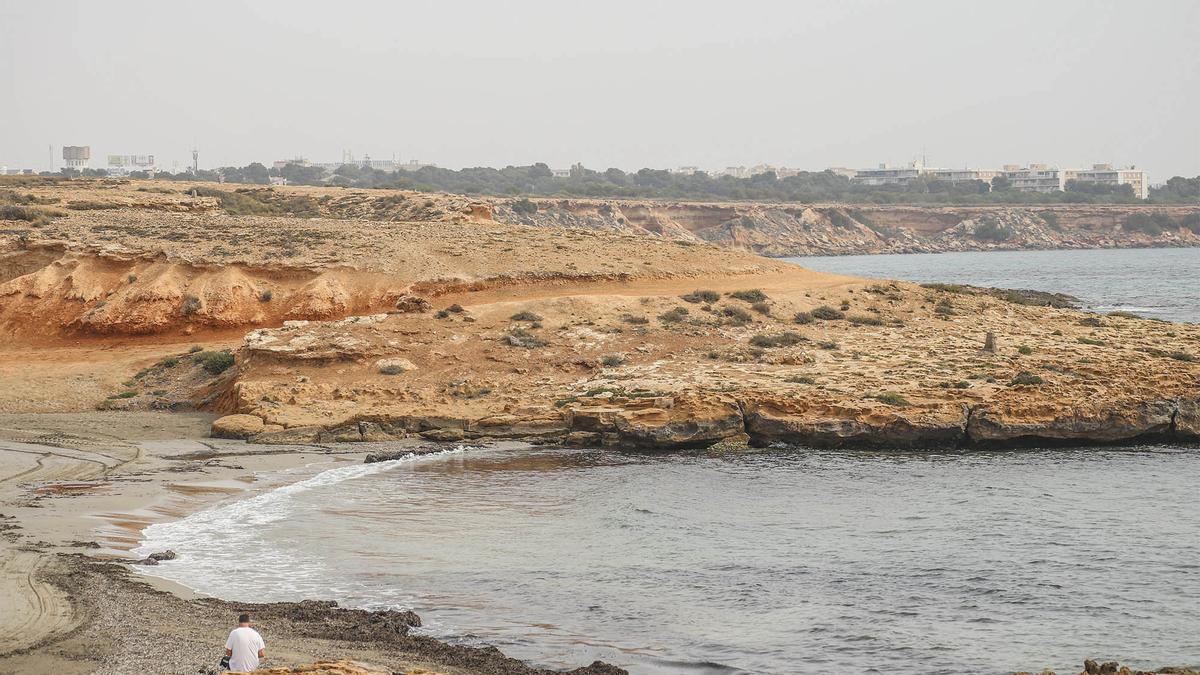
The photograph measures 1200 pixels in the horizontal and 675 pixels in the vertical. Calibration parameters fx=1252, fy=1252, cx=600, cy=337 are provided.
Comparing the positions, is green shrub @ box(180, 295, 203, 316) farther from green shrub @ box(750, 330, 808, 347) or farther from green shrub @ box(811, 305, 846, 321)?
green shrub @ box(811, 305, 846, 321)

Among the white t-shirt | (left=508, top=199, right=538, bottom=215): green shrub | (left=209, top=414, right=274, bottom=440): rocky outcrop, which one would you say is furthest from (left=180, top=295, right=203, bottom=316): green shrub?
(left=508, top=199, right=538, bottom=215): green shrub

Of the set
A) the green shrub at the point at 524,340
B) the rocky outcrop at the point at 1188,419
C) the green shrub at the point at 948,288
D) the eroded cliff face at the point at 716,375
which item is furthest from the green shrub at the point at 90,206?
the rocky outcrop at the point at 1188,419

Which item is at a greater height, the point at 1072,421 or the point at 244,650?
the point at 1072,421

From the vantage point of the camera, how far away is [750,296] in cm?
3838

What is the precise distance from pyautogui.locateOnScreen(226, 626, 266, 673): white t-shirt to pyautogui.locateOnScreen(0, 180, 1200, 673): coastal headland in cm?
112

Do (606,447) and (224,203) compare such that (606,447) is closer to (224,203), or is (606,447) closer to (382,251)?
(382,251)

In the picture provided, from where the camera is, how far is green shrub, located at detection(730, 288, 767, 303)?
3822 centimetres

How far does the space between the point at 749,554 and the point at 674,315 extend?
16.9m

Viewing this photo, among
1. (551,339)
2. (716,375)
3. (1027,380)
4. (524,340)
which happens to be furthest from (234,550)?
(1027,380)

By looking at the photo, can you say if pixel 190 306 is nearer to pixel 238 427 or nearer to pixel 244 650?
pixel 238 427

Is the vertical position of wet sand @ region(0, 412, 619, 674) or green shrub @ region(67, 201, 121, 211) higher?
green shrub @ region(67, 201, 121, 211)

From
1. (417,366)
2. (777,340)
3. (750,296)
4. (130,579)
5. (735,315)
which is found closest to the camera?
(130,579)

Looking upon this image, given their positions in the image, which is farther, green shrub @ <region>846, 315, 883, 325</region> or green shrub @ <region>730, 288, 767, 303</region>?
green shrub @ <region>730, 288, 767, 303</region>

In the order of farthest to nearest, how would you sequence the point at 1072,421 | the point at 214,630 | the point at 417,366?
1. the point at 417,366
2. the point at 1072,421
3. the point at 214,630
